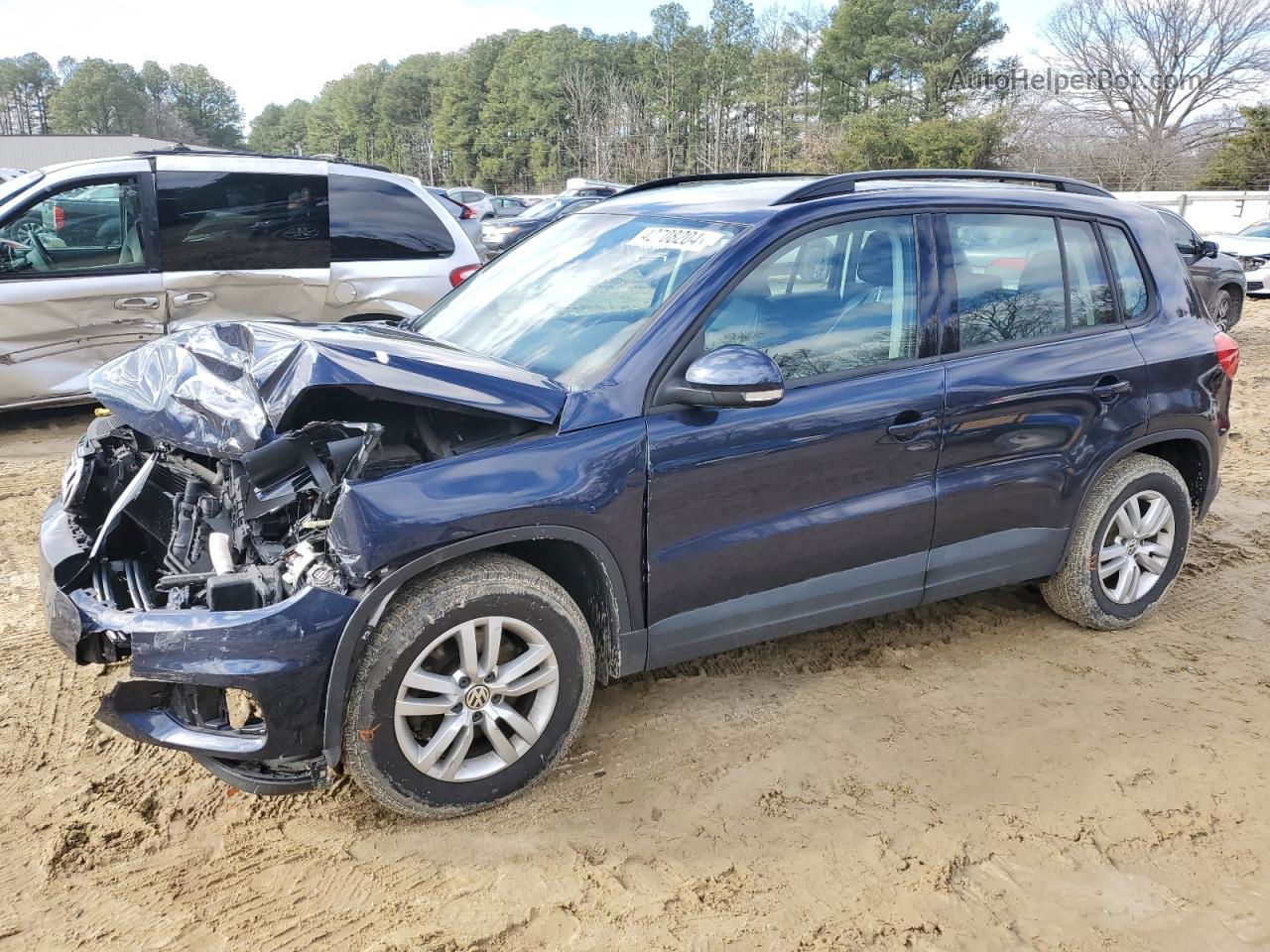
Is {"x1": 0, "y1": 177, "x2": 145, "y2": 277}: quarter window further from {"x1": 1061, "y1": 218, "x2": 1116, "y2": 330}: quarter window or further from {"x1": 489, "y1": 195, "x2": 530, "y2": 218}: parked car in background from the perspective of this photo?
{"x1": 489, "y1": 195, "x2": 530, "y2": 218}: parked car in background

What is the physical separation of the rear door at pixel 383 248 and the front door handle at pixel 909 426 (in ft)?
15.3

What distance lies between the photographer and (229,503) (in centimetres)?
311

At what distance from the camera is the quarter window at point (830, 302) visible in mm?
3195

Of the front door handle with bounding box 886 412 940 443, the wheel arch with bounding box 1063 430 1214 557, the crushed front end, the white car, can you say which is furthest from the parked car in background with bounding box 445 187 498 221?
Result: the front door handle with bounding box 886 412 940 443

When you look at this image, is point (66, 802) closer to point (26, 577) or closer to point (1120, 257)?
point (26, 577)

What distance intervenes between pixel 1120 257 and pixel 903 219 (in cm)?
120

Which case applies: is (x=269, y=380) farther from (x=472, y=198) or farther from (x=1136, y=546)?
(x=472, y=198)

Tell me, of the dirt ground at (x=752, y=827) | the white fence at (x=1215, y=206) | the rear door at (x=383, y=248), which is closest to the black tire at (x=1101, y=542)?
the dirt ground at (x=752, y=827)

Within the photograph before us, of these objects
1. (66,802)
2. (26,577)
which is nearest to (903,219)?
(66,802)

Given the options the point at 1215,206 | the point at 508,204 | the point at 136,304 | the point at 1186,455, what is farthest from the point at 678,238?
the point at 1215,206

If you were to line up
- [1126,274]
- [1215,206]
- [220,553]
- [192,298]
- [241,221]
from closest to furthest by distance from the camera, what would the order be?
[220,553] < [1126,274] < [192,298] < [241,221] < [1215,206]

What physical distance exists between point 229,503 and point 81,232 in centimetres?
467

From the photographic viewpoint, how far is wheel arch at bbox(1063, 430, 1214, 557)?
13.2ft

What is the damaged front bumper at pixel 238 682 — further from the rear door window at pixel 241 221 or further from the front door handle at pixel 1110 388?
the rear door window at pixel 241 221
